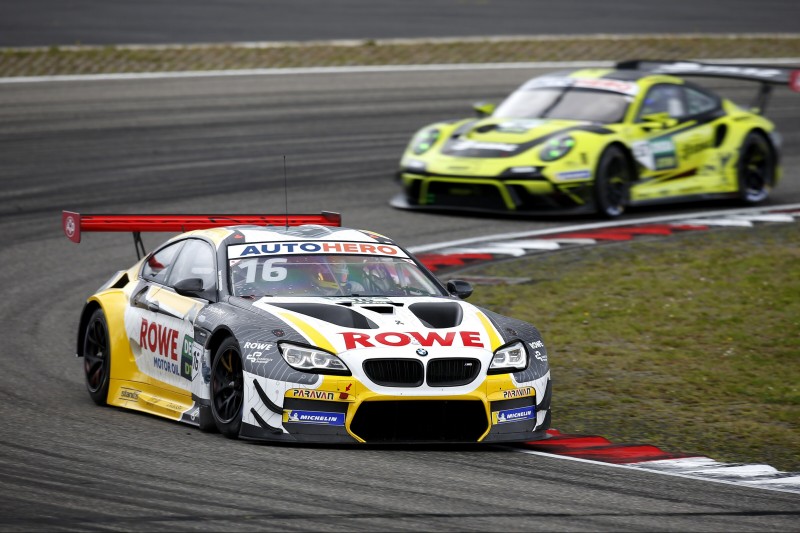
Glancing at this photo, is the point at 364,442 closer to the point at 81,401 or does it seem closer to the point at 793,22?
the point at 81,401

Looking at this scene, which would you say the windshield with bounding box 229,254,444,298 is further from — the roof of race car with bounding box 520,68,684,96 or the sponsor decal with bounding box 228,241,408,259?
the roof of race car with bounding box 520,68,684,96

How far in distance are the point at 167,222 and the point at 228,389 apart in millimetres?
2010

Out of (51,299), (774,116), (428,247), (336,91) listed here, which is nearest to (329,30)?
(336,91)

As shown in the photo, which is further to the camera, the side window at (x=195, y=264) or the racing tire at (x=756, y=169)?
the racing tire at (x=756, y=169)

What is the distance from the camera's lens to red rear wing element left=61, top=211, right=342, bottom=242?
9.38m

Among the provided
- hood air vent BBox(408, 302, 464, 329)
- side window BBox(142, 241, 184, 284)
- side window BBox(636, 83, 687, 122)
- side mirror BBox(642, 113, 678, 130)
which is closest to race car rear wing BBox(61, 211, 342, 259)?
side window BBox(142, 241, 184, 284)

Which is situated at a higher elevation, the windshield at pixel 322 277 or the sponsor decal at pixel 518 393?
the windshield at pixel 322 277

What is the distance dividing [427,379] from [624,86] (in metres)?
9.10

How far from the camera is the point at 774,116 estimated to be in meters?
21.9

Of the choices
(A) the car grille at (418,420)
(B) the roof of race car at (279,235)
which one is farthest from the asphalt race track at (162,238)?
(B) the roof of race car at (279,235)

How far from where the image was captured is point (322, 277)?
8445 mm

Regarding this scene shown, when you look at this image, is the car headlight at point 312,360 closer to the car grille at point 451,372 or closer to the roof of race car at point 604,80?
the car grille at point 451,372

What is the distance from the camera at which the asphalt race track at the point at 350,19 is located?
23438mm

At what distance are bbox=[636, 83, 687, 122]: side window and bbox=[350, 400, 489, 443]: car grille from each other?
874 cm
